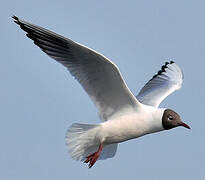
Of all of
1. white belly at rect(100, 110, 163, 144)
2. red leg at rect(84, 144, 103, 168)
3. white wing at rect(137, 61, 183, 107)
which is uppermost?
white wing at rect(137, 61, 183, 107)

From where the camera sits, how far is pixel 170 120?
8.65 metres

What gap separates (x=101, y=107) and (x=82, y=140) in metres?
0.49

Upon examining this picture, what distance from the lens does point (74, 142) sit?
346 inches

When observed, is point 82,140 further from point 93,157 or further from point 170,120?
point 170,120

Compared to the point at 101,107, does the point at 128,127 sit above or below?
below

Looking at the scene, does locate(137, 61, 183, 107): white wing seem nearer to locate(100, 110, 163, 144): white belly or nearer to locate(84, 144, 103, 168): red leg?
locate(100, 110, 163, 144): white belly

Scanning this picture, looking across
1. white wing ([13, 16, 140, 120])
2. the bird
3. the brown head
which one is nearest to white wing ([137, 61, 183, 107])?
the brown head

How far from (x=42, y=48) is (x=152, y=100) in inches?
84.2

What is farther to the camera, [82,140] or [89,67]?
[82,140]

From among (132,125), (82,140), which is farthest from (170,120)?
(82,140)

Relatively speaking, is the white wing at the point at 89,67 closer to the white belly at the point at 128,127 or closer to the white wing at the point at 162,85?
the white belly at the point at 128,127

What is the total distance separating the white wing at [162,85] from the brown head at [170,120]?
84 centimetres

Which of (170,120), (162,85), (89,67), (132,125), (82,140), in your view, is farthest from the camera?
(162,85)

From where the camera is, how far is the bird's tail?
28.5ft
